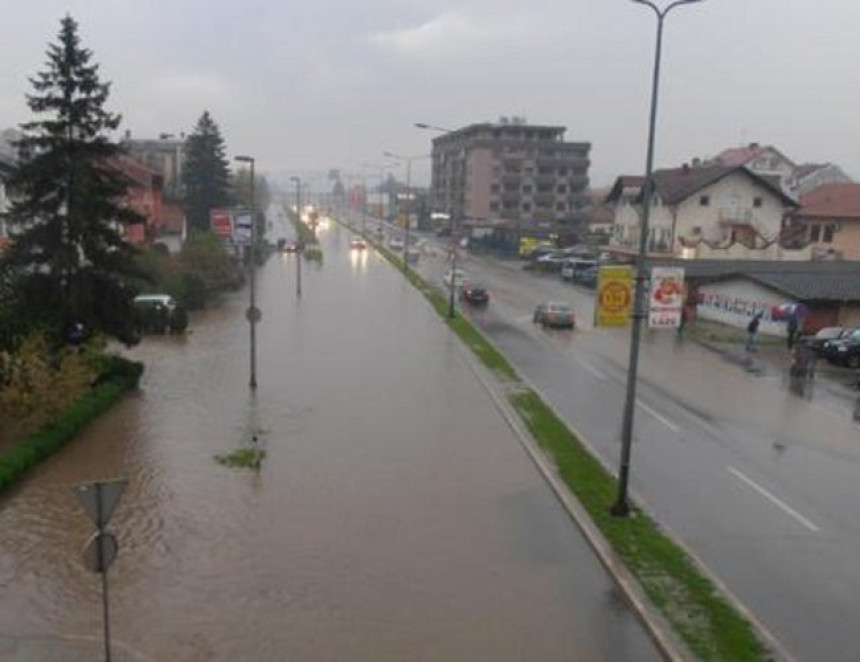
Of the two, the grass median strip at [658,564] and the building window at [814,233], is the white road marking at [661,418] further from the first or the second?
the building window at [814,233]

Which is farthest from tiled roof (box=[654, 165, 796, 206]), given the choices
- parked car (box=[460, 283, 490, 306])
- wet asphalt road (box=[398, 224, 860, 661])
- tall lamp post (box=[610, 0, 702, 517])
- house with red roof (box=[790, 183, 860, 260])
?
tall lamp post (box=[610, 0, 702, 517])

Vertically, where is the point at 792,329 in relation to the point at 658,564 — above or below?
above

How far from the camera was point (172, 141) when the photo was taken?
131 meters

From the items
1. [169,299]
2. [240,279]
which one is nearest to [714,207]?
[240,279]

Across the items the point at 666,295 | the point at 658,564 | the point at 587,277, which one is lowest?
the point at 658,564

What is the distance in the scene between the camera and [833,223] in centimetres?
6825

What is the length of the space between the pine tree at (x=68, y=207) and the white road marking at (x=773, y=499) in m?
17.6

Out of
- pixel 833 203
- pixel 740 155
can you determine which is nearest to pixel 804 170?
pixel 740 155

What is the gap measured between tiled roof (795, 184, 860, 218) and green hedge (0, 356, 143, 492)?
5734 centimetres

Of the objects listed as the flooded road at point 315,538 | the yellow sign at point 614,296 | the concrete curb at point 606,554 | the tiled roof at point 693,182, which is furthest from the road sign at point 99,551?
the tiled roof at point 693,182

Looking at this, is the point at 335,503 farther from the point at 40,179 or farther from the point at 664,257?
the point at 664,257

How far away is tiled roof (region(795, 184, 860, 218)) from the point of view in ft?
222

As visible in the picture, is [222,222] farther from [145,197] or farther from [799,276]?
[799,276]

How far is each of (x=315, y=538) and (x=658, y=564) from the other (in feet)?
18.0
